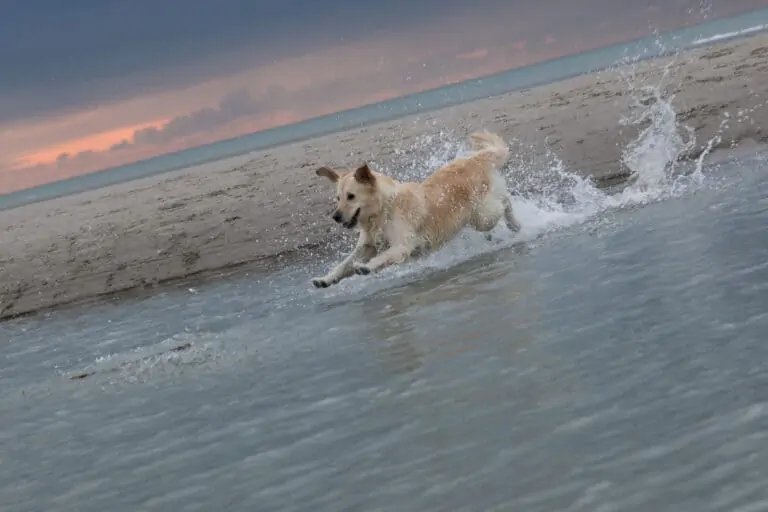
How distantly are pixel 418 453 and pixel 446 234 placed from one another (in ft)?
16.1

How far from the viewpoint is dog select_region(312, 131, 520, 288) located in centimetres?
826

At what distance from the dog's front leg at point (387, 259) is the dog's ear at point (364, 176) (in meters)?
0.66

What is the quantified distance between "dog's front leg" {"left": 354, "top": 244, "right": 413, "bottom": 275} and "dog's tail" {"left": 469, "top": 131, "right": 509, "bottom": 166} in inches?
67.1

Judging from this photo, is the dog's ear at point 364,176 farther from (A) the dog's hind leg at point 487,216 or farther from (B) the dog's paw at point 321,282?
(A) the dog's hind leg at point 487,216

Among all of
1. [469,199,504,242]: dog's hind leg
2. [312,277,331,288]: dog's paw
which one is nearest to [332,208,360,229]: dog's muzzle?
[312,277,331,288]: dog's paw

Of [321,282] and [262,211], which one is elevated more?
[262,211]

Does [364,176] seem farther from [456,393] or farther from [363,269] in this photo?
[456,393]

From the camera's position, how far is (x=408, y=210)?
8.54 metres

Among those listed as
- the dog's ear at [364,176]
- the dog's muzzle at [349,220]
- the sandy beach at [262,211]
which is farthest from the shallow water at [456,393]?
the sandy beach at [262,211]

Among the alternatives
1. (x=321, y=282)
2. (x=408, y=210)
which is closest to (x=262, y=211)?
(x=408, y=210)

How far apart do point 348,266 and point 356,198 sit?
2.25ft

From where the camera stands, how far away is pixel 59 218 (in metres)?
23.4

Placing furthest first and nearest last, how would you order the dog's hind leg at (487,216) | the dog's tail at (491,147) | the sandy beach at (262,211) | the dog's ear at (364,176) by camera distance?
the sandy beach at (262,211), the dog's tail at (491,147), the dog's hind leg at (487,216), the dog's ear at (364,176)

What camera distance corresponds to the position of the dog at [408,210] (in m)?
8.26
